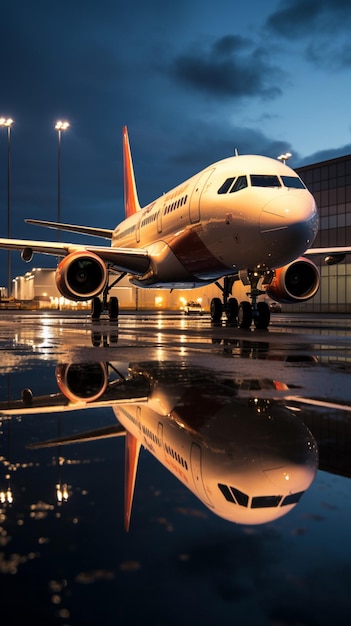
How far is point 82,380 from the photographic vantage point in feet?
15.5

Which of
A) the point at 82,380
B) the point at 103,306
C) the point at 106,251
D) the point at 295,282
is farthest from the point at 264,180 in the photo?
the point at 103,306

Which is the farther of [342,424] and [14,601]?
[342,424]

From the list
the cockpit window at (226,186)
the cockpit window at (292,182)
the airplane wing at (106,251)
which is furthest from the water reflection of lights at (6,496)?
the airplane wing at (106,251)

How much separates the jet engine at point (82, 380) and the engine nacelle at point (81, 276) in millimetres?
10135

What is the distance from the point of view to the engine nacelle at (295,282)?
1486cm

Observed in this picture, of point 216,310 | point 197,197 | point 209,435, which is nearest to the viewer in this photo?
point 209,435

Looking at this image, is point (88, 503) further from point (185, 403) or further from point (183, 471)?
point (185, 403)

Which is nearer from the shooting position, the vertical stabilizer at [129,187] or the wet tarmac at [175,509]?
the wet tarmac at [175,509]

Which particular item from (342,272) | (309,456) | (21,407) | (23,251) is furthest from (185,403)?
(342,272)

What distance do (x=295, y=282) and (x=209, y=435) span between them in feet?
42.4

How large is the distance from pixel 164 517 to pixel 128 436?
3.34ft

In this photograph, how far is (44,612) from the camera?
3.73 ft

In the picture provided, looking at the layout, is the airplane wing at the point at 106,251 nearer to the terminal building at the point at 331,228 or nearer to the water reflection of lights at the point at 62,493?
the water reflection of lights at the point at 62,493

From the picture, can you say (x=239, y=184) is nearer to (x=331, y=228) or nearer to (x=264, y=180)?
(x=264, y=180)
